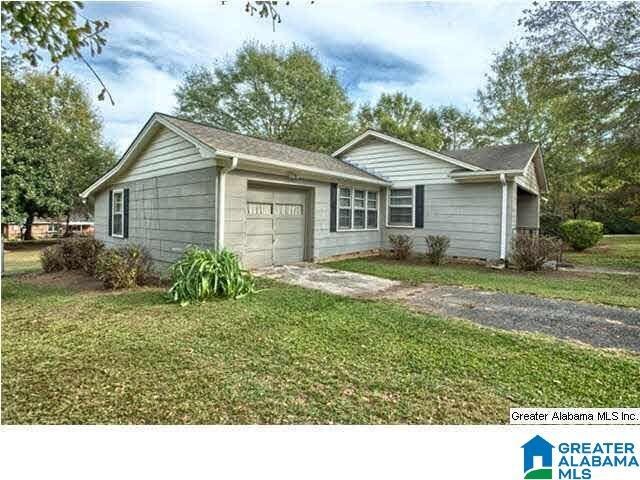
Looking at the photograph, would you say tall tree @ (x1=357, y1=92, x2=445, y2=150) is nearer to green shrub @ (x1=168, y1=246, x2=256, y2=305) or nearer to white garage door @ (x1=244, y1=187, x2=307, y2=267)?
white garage door @ (x1=244, y1=187, x2=307, y2=267)

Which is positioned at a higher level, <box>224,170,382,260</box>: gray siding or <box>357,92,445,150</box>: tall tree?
<box>357,92,445,150</box>: tall tree

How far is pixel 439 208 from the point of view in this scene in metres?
8.63

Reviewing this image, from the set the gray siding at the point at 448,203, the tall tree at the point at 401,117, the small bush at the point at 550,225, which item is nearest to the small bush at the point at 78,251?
the gray siding at the point at 448,203

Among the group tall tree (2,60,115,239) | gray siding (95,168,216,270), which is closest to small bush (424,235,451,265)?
gray siding (95,168,216,270)

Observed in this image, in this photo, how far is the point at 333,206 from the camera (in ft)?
26.0

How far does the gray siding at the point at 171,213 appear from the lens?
5785 mm

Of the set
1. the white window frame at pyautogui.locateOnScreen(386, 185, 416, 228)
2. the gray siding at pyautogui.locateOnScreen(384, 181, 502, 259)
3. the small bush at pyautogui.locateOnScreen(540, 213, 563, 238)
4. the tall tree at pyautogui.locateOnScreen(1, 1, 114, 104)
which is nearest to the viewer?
the tall tree at pyautogui.locateOnScreen(1, 1, 114, 104)

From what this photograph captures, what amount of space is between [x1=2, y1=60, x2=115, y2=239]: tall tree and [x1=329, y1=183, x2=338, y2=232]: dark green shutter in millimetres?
8666

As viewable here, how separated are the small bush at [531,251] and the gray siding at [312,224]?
353 centimetres

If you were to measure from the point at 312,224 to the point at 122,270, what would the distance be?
3.82 metres

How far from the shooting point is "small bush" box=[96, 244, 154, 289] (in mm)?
Answer: 5184

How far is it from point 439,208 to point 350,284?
4.42 meters

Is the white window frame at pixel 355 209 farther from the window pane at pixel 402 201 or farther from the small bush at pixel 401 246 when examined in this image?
the small bush at pixel 401 246

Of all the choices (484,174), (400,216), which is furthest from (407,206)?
(484,174)
